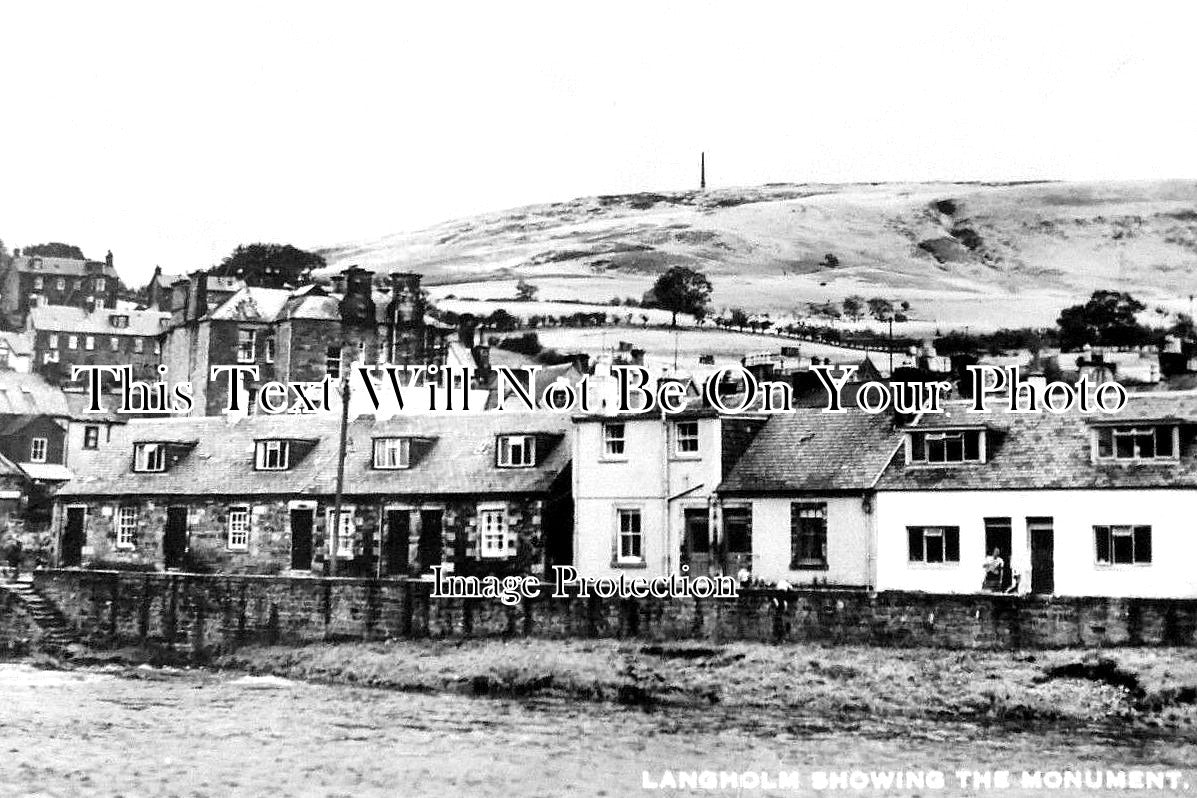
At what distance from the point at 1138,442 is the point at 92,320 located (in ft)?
48.1

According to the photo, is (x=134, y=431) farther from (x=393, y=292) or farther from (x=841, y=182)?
(x=841, y=182)

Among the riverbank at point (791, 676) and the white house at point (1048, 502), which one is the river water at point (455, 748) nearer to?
the riverbank at point (791, 676)

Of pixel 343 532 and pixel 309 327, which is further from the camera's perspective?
pixel 343 532

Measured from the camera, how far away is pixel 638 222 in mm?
27812

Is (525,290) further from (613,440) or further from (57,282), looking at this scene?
(57,282)

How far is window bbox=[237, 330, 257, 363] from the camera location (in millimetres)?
29016

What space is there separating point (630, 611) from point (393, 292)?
17.9 ft

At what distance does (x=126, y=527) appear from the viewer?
105ft

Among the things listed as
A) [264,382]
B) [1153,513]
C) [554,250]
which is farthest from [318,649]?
[1153,513]

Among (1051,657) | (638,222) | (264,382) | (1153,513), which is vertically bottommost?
(1051,657)

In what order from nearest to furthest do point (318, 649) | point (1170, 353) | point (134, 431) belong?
1. point (1170, 353)
2. point (318, 649)
3. point (134, 431)

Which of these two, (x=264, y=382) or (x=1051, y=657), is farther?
(x=264, y=382)

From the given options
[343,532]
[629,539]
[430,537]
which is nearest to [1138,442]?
[629,539]

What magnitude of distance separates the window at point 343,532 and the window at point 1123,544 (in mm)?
10966
